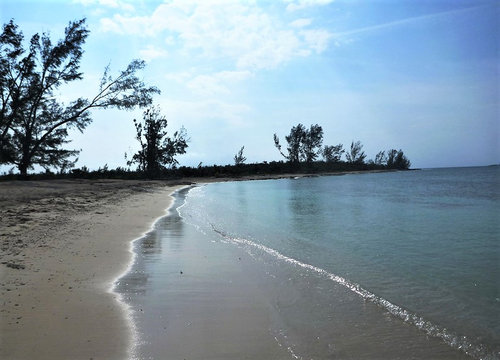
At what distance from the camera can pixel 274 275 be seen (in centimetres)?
559

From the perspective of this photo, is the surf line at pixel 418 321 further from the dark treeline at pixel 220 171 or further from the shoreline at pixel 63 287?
the dark treeline at pixel 220 171

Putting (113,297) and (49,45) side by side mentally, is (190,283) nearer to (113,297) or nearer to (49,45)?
(113,297)

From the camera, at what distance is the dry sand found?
10.3 feet

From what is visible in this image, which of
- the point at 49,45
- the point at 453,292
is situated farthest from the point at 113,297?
the point at 49,45

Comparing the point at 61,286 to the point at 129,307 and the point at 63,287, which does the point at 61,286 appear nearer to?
the point at 63,287

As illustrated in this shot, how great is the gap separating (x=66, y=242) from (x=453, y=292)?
20.4 ft

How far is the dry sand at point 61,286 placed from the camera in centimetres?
315

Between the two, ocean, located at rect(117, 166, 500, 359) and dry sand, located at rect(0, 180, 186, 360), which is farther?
ocean, located at rect(117, 166, 500, 359)

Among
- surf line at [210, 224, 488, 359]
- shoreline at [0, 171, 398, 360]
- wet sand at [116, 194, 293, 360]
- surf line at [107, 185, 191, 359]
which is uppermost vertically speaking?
shoreline at [0, 171, 398, 360]

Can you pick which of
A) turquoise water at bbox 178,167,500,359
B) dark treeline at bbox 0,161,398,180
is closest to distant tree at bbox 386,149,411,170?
dark treeline at bbox 0,161,398,180

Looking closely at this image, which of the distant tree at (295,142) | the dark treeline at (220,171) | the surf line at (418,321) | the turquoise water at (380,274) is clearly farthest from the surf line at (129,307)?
the distant tree at (295,142)

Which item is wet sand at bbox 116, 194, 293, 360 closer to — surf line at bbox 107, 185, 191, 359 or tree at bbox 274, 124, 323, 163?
surf line at bbox 107, 185, 191, 359

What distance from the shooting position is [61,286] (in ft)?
15.2

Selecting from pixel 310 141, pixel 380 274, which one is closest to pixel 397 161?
pixel 310 141
